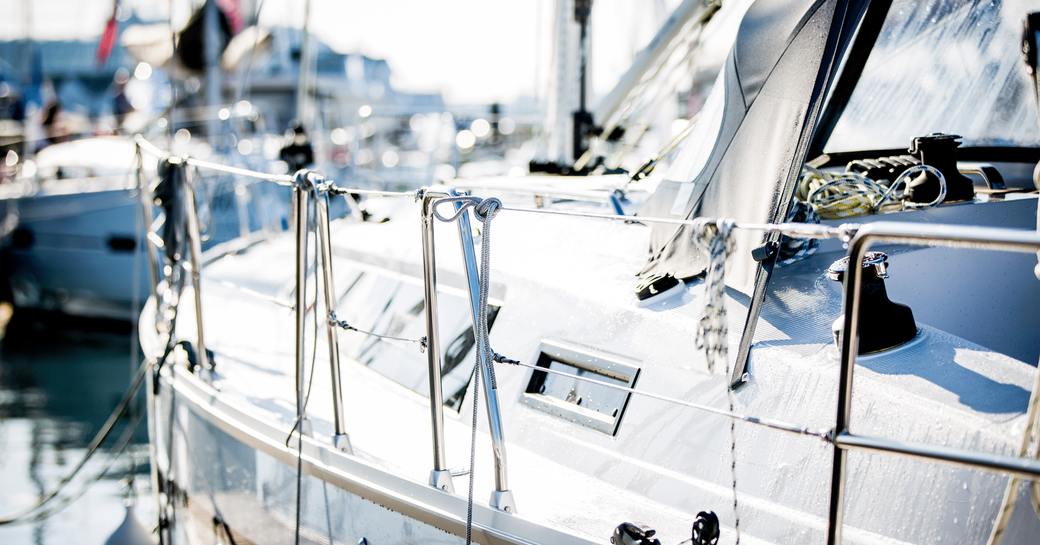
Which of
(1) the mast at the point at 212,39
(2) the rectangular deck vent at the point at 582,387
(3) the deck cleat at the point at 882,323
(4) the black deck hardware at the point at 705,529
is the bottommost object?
(4) the black deck hardware at the point at 705,529

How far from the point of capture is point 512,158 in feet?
40.2

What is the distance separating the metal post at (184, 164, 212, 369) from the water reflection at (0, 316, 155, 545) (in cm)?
218

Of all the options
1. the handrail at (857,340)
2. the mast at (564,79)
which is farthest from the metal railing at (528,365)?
the mast at (564,79)

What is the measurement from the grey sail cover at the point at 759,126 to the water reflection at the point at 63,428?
13.5 ft

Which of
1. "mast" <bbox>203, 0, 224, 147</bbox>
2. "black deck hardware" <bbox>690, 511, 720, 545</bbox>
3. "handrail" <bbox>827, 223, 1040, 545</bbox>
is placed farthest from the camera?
"mast" <bbox>203, 0, 224, 147</bbox>

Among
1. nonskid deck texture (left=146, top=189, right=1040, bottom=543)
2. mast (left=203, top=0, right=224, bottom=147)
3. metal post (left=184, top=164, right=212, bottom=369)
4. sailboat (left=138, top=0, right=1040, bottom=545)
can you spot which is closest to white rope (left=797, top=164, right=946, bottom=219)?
sailboat (left=138, top=0, right=1040, bottom=545)

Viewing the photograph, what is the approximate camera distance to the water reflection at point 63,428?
6316 mm

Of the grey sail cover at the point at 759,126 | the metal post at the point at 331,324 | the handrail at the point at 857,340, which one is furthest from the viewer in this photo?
the metal post at the point at 331,324

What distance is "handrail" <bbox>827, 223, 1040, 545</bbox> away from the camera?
4.79 ft

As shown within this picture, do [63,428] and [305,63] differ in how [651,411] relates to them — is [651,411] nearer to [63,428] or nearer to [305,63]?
[305,63]

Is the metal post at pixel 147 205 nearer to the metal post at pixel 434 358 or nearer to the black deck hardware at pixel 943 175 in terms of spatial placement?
the metal post at pixel 434 358

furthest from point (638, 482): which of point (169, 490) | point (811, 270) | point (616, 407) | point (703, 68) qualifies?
point (703, 68)

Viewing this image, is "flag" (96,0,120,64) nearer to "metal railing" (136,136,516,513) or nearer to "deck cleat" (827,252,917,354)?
"metal railing" (136,136,516,513)

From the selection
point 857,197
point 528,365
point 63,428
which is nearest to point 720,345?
point 528,365
